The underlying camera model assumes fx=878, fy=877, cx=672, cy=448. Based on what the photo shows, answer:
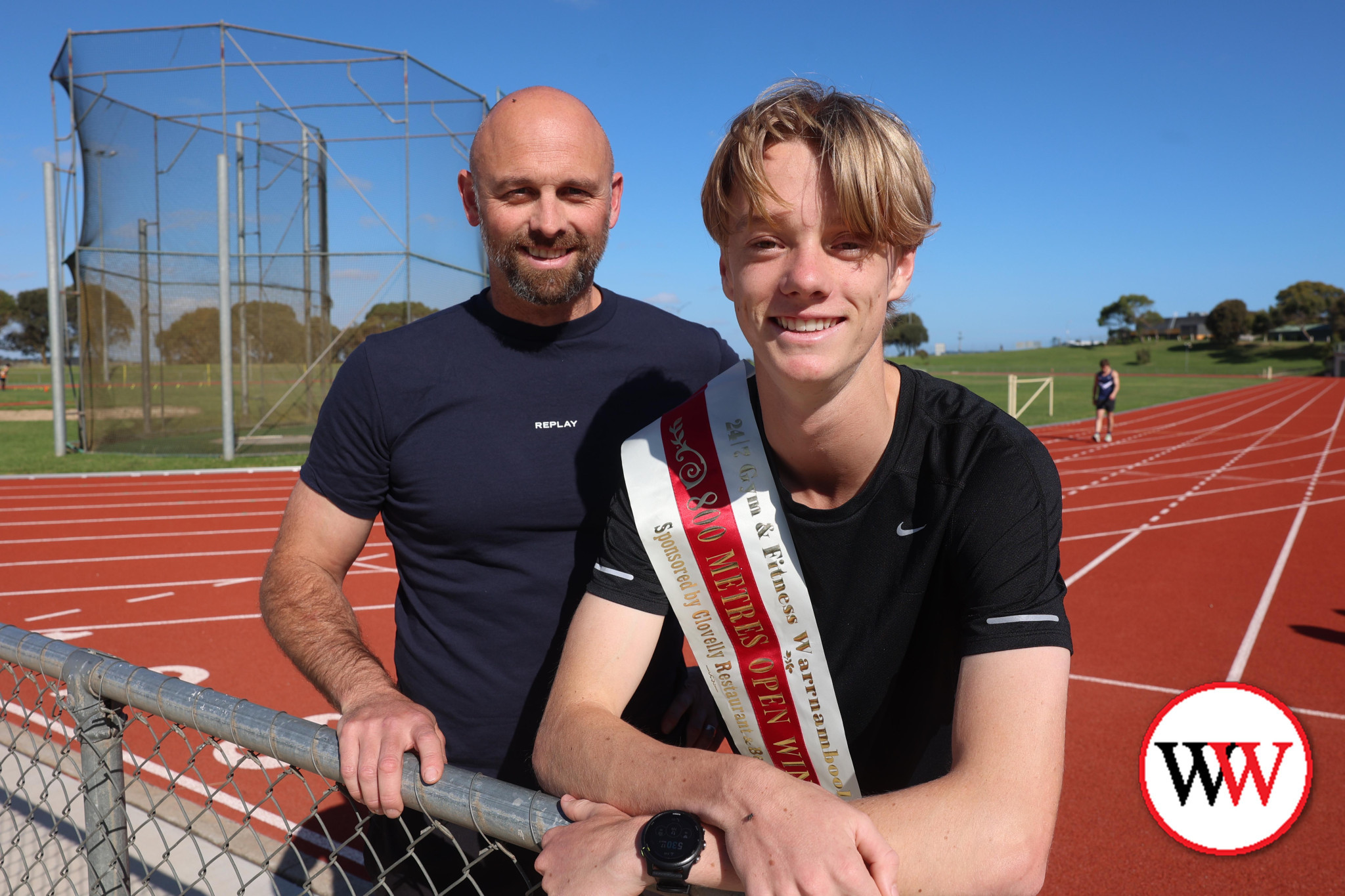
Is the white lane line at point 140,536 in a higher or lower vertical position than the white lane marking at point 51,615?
higher

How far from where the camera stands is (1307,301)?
8675cm

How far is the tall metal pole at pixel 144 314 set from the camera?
1662 centimetres

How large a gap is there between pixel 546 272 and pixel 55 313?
18.2 m

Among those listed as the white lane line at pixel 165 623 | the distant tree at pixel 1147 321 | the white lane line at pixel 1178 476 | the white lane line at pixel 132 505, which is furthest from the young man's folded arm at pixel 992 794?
the distant tree at pixel 1147 321

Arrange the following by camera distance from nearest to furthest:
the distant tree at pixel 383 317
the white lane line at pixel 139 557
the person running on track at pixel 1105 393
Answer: the white lane line at pixel 139 557 → the distant tree at pixel 383 317 → the person running on track at pixel 1105 393

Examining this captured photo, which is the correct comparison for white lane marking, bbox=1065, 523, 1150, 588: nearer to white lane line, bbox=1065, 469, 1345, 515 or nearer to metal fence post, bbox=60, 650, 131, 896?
white lane line, bbox=1065, 469, 1345, 515

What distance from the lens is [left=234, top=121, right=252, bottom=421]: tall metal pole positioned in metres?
17.1

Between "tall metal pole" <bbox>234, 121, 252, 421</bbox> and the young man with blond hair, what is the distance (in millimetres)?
17501

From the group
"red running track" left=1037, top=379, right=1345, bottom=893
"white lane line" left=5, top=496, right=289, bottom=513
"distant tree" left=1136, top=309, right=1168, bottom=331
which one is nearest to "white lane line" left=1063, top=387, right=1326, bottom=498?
"red running track" left=1037, top=379, right=1345, bottom=893

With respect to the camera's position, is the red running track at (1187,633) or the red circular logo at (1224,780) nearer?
the red running track at (1187,633)

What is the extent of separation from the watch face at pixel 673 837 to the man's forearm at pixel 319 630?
2.41 feet

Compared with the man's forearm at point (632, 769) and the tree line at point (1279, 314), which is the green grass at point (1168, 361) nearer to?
the tree line at point (1279, 314)

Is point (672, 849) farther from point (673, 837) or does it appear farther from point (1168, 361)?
point (1168, 361)

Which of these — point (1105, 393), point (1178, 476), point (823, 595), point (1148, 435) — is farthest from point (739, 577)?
point (1148, 435)
